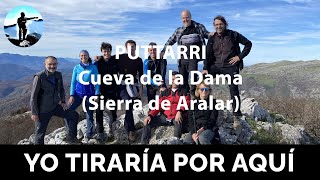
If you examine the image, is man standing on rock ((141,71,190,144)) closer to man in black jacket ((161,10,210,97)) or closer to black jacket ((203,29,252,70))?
man in black jacket ((161,10,210,97))

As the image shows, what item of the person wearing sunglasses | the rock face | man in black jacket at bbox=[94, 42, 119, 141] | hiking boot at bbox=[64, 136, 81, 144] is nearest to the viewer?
the person wearing sunglasses

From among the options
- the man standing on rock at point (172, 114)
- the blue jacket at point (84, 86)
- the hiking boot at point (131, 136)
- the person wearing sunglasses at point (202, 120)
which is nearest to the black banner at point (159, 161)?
the person wearing sunglasses at point (202, 120)

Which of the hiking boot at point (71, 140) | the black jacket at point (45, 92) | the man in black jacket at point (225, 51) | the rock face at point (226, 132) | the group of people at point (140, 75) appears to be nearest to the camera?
the black jacket at point (45, 92)

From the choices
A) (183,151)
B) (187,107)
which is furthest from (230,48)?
(183,151)

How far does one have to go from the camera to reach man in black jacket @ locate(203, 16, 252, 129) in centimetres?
938

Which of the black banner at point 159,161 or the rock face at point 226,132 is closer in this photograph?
the black banner at point 159,161

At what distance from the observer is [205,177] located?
633 centimetres

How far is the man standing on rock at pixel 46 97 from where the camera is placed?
8.76 m

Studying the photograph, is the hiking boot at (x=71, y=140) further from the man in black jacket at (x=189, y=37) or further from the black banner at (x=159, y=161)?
the man in black jacket at (x=189, y=37)

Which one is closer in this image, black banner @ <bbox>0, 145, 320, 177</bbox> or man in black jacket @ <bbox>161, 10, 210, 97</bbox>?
black banner @ <bbox>0, 145, 320, 177</bbox>

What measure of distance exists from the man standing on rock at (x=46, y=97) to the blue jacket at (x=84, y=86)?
1.09 feet

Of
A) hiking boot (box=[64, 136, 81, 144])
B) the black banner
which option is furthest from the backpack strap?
hiking boot (box=[64, 136, 81, 144])

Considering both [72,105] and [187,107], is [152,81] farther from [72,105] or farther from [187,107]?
[72,105]

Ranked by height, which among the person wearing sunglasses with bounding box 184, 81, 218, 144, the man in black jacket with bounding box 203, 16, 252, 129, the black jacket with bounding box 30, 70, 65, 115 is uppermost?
the man in black jacket with bounding box 203, 16, 252, 129
